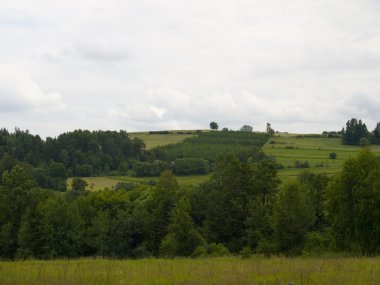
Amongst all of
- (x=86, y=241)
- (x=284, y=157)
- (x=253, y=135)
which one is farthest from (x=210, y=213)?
(x=253, y=135)

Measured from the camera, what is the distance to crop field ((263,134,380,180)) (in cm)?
10638

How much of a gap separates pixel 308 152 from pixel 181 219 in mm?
77739

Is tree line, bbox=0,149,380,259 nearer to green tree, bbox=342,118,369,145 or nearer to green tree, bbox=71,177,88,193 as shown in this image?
green tree, bbox=71,177,88,193

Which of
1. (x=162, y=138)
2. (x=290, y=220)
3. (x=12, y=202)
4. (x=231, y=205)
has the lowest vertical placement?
(x=231, y=205)

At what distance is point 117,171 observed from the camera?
144 metres

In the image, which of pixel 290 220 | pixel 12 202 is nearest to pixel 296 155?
pixel 12 202

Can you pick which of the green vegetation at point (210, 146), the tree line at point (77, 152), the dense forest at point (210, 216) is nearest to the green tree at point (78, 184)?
the tree line at point (77, 152)

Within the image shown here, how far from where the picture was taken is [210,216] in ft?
213

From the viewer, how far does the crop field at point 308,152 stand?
10638 cm

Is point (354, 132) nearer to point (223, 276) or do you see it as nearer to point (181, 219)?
point (181, 219)

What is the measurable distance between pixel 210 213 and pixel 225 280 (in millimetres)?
52781

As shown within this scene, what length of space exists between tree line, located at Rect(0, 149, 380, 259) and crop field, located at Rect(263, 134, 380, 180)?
29.6 meters

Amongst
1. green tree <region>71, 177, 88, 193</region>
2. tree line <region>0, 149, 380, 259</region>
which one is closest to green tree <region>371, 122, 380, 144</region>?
tree line <region>0, 149, 380, 259</region>

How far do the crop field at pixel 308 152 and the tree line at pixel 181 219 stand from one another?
97.3 ft
